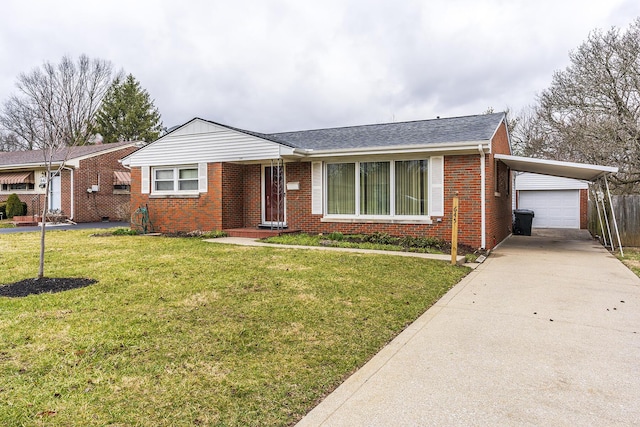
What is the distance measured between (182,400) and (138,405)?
0.26 m

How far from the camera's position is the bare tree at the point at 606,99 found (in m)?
16.3

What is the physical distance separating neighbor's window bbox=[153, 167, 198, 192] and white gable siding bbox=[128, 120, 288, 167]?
328mm

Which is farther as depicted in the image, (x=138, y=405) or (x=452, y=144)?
(x=452, y=144)

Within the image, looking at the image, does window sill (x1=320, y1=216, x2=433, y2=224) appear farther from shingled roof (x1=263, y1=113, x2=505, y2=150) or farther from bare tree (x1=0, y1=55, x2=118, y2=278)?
bare tree (x1=0, y1=55, x2=118, y2=278)

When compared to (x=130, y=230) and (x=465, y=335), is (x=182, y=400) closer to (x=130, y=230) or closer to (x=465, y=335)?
(x=465, y=335)

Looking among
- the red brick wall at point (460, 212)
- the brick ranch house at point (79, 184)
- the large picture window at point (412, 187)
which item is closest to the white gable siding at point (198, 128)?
the red brick wall at point (460, 212)

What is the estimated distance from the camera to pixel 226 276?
22.0 ft

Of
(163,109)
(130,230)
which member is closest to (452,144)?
(130,230)

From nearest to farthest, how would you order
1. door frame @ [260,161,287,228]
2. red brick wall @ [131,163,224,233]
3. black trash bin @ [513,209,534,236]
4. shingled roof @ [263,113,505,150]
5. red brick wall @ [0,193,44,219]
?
shingled roof @ [263,113,505,150], door frame @ [260,161,287,228], red brick wall @ [131,163,224,233], black trash bin @ [513,209,534,236], red brick wall @ [0,193,44,219]

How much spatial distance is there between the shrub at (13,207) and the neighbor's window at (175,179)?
40.4ft

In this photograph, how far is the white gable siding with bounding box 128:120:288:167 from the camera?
511 inches

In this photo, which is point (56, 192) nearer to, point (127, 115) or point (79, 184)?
point (79, 184)

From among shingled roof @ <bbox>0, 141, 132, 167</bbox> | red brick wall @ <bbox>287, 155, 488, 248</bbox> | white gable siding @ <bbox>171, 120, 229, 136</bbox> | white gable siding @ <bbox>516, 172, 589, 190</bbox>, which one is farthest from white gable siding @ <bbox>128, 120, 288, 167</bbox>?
white gable siding @ <bbox>516, 172, 589, 190</bbox>

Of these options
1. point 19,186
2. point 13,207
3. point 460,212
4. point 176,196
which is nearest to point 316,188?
point 460,212
